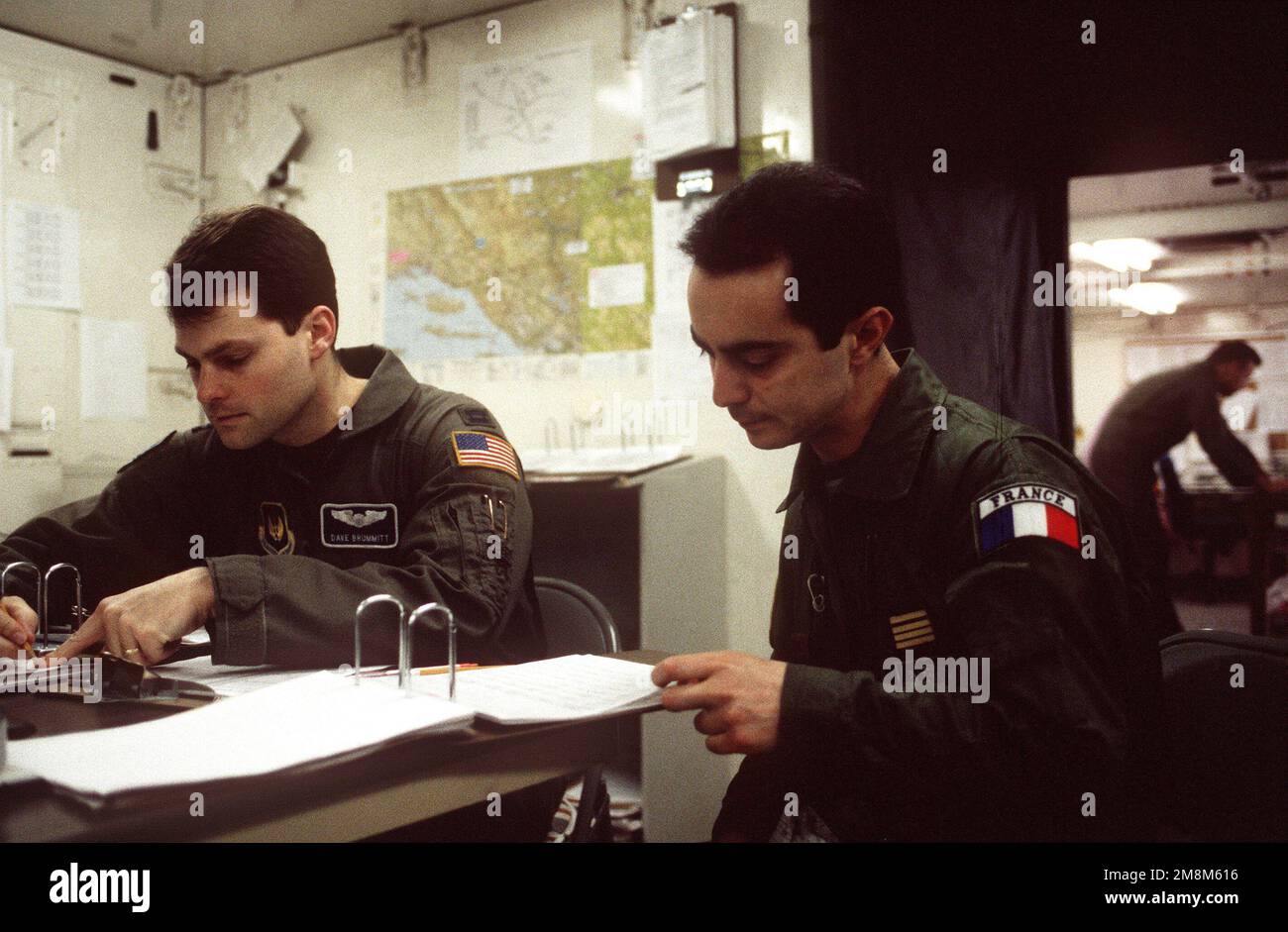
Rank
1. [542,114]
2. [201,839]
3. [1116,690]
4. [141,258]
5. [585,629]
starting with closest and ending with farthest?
[201,839], [1116,690], [585,629], [141,258], [542,114]

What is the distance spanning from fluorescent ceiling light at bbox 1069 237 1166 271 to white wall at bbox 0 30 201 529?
5.40 m

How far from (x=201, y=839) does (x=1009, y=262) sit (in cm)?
215

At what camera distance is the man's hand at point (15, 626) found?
1.07 meters

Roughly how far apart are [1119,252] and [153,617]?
6.53 metres

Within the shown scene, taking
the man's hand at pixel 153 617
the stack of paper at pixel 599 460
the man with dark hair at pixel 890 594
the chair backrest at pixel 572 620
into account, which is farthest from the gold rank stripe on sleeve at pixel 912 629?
the stack of paper at pixel 599 460

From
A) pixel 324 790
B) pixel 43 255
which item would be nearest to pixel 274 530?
pixel 324 790

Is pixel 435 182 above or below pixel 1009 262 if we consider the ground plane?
above

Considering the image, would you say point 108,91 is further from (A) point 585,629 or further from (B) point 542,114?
(A) point 585,629

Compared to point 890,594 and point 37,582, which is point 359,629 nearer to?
point 890,594

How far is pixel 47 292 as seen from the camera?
2334 mm

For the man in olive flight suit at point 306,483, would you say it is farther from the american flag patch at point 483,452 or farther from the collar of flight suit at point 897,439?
the collar of flight suit at point 897,439

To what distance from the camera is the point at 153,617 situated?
898mm
